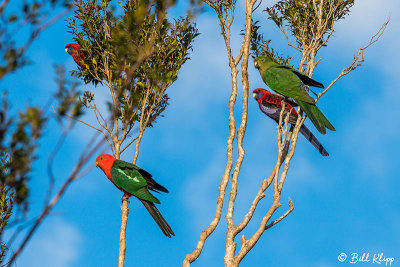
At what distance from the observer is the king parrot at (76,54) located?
10273 millimetres

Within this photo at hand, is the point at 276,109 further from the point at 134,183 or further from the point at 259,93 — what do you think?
the point at 134,183

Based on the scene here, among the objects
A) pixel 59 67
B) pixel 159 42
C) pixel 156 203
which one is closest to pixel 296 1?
pixel 159 42

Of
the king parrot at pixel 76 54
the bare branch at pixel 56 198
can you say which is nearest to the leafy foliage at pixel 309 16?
the king parrot at pixel 76 54

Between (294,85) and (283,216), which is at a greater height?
(294,85)

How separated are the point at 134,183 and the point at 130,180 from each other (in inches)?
4.0

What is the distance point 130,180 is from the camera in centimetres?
902

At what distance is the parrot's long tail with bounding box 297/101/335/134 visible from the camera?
875cm

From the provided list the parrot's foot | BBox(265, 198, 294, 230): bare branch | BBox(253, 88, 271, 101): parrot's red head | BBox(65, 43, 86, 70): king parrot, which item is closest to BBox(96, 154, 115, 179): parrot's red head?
the parrot's foot

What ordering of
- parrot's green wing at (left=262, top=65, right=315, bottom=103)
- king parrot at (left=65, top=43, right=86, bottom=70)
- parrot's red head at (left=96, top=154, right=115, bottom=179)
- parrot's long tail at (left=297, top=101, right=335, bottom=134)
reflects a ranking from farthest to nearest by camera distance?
king parrot at (left=65, top=43, right=86, bottom=70) → parrot's red head at (left=96, top=154, right=115, bottom=179) → parrot's green wing at (left=262, top=65, right=315, bottom=103) → parrot's long tail at (left=297, top=101, right=335, bottom=134)

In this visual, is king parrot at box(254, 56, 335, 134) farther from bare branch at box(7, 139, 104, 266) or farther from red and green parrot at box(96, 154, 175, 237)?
bare branch at box(7, 139, 104, 266)

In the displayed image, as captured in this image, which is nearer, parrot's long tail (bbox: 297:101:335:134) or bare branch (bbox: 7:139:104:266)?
bare branch (bbox: 7:139:104:266)

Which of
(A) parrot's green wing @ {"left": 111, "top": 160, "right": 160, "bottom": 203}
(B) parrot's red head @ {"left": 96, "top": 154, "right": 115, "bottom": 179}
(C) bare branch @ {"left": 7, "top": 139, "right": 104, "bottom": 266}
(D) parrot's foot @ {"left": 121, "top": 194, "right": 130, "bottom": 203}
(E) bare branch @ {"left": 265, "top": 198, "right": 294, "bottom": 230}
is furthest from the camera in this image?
(B) parrot's red head @ {"left": 96, "top": 154, "right": 115, "bottom": 179}

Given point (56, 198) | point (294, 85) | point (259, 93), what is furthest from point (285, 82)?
point (56, 198)

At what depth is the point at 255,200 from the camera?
8.72m
